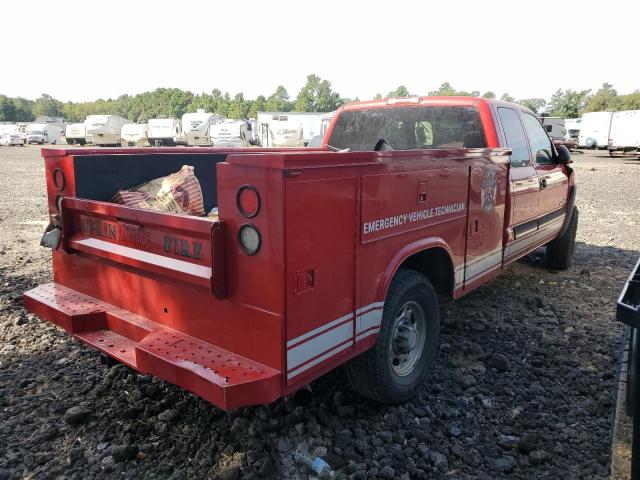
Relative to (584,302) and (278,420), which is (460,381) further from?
(584,302)

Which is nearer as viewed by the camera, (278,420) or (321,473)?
(321,473)

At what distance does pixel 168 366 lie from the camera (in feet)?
8.35

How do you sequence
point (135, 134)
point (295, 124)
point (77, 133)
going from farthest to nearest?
point (77, 133) < point (135, 134) < point (295, 124)

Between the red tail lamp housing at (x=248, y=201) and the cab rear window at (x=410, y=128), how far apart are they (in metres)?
2.80

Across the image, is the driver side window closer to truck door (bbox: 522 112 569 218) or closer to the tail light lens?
truck door (bbox: 522 112 569 218)

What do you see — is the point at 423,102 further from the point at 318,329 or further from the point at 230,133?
the point at 230,133

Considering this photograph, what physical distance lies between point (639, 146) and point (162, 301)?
32.4 metres

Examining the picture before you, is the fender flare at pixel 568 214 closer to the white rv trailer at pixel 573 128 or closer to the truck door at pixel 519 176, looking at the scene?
the truck door at pixel 519 176

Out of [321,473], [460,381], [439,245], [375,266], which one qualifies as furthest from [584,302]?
[321,473]

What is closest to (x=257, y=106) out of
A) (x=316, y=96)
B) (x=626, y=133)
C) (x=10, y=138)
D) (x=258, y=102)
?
(x=258, y=102)

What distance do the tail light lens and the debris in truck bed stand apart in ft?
4.20

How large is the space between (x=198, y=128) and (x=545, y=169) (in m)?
37.3

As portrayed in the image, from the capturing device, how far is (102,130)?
4641 centimetres

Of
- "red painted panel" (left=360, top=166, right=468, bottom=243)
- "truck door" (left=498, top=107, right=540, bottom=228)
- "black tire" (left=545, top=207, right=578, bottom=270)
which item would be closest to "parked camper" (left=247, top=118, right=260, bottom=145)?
"black tire" (left=545, top=207, right=578, bottom=270)
